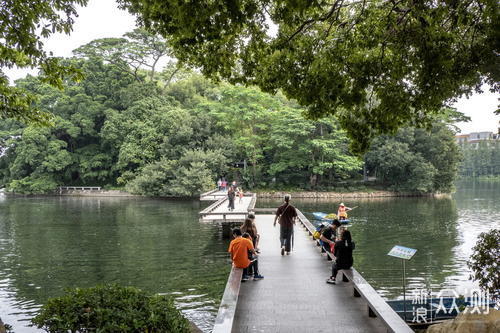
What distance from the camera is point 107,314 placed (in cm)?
461

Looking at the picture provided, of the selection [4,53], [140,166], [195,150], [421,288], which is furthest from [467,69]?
[140,166]

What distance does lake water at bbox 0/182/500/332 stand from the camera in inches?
488

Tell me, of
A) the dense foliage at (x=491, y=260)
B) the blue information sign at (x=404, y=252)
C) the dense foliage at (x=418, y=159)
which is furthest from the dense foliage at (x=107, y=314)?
the dense foliage at (x=418, y=159)

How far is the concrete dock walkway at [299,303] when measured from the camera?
642cm

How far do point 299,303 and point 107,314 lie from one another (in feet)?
13.0

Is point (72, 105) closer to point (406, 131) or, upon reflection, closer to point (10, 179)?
point (10, 179)

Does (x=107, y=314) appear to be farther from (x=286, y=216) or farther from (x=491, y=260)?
(x=286, y=216)

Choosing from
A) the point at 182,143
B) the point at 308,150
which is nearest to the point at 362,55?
the point at 308,150

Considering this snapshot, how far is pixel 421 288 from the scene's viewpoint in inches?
491

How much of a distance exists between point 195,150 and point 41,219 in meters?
18.6

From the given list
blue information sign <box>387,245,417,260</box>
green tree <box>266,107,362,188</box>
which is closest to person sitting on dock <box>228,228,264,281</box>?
blue information sign <box>387,245,417,260</box>

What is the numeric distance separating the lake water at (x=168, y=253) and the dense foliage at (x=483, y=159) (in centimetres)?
6617

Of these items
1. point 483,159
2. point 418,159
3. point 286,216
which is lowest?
point 286,216

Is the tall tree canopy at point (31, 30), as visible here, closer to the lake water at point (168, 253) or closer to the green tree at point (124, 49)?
the lake water at point (168, 253)
